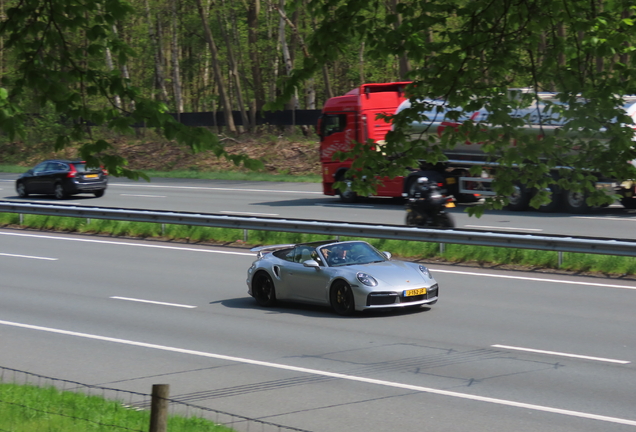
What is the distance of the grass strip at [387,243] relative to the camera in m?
15.6

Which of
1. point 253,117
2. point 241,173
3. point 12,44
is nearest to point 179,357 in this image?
point 12,44

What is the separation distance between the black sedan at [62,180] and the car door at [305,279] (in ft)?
67.8

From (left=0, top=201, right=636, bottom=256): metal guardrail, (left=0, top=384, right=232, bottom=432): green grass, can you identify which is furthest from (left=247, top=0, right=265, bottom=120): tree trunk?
(left=0, top=384, right=232, bottom=432): green grass

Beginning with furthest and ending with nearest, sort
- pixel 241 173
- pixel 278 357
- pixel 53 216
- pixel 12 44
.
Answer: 1. pixel 241 173
2. pixel 53 216
3. pixel 278 357
4. pixel 12 44

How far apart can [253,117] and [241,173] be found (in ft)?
28.3

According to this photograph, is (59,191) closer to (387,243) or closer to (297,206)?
(297,206)

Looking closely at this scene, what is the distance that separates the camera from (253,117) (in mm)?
48781

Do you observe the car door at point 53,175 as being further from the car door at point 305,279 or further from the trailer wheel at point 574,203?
the car door at point 305,279

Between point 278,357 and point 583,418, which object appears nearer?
point 583,418

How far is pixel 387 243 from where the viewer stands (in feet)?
59.9

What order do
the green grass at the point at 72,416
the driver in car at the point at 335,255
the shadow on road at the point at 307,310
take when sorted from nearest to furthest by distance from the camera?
the green grass at the point at 72,416, the shadow on road at the point at 307,310, the driver in car at the point at 335,255

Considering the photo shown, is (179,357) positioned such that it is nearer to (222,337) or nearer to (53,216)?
(222,337)

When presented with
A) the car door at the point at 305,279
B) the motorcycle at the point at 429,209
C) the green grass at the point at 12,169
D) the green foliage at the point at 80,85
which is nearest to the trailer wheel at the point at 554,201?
the motorcycle at the point at 429,209

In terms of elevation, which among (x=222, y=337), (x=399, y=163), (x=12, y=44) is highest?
(x=12, y=44)
